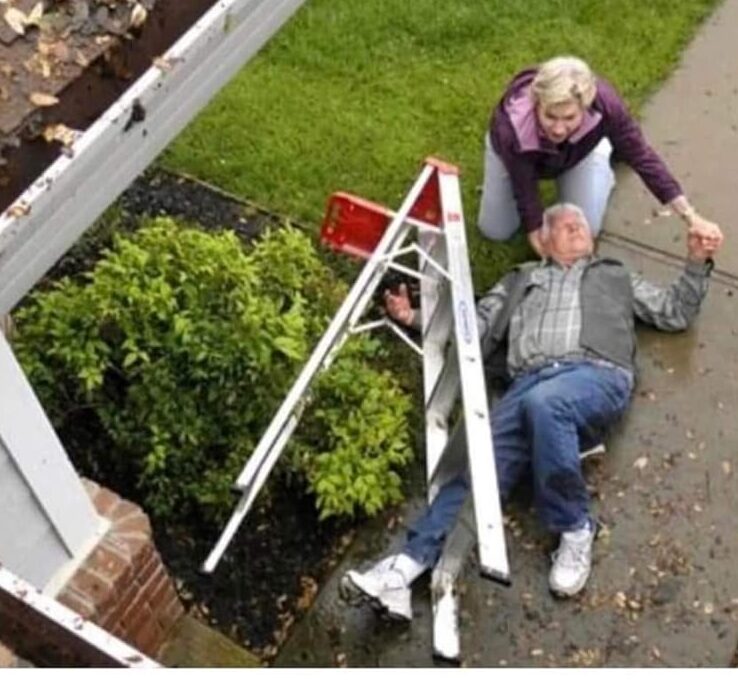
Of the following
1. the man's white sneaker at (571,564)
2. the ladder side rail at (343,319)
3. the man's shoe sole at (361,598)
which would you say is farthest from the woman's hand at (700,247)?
the man's shoe sole at (361,598)

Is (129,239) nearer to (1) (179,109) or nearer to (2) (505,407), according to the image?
(2) (505,407)

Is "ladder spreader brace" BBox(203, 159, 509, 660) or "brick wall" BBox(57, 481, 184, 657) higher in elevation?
"brick wall" BBox(57, 481, 184, 657)

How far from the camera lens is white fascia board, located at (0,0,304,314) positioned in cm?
316

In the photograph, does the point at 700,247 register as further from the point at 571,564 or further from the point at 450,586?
the point at 450,586

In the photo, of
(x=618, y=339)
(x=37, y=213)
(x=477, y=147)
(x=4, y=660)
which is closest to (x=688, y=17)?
(x=477, y=147)

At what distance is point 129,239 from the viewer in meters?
5.39

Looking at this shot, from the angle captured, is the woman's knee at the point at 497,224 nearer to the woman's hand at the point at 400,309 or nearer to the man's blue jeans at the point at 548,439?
the woman's hand at the point at 400,309

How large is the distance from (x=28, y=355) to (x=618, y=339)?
197 centimetres

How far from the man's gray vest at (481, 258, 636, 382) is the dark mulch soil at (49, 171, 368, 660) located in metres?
0.87

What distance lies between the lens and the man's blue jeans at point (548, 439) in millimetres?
4887

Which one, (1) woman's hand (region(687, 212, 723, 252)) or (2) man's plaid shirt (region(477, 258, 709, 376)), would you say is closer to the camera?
(2) man's plaid shirt (region(477, 258, 709, 376))

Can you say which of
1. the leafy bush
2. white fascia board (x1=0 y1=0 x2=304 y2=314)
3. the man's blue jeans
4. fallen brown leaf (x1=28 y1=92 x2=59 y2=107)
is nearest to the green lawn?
the man's blue jeans

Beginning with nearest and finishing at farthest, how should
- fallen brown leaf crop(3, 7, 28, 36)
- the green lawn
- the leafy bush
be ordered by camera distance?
fallen brown leaf crop(3, 7, 28, 36), the leafy bush, the green lawn

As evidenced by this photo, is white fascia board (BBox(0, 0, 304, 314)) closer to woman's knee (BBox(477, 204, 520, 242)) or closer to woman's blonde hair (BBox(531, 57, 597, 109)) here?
woman's blonde hair (BBox(531, 57, 597, 109))
